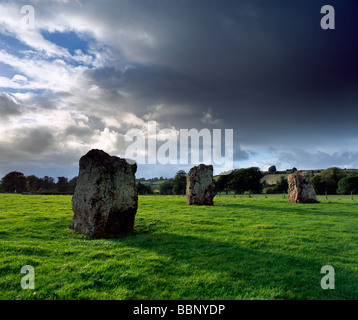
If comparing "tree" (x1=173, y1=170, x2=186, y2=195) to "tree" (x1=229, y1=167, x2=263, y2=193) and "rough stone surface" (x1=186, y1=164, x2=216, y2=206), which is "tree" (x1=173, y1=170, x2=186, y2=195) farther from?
"rough stone surface" (x1=186, y1=164, x2=216, y2=206)

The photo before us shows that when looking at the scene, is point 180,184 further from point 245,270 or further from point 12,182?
point 245,270

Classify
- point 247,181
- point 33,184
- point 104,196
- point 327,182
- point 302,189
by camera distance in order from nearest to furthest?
point 104,196, point 302,189, point 247,181, point 327,182, point 33,184

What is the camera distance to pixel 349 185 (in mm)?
62219

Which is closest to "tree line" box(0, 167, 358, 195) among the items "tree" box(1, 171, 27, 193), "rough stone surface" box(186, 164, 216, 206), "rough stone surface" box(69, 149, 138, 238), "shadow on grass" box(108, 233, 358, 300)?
"tree" box(1, 171, 27, 193)

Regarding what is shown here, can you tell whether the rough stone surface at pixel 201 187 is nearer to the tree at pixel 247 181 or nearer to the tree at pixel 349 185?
the tree at pixel 247 181

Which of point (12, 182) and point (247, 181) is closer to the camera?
point (247, 181)

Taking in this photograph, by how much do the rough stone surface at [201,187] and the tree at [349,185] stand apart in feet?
175

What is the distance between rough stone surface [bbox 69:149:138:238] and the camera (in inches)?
446

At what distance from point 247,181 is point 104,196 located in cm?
5765

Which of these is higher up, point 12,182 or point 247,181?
point 247,181

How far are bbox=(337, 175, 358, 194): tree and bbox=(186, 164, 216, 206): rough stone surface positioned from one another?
53323 millimetres

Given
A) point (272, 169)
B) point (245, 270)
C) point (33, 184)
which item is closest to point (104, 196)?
point (245, 270)
